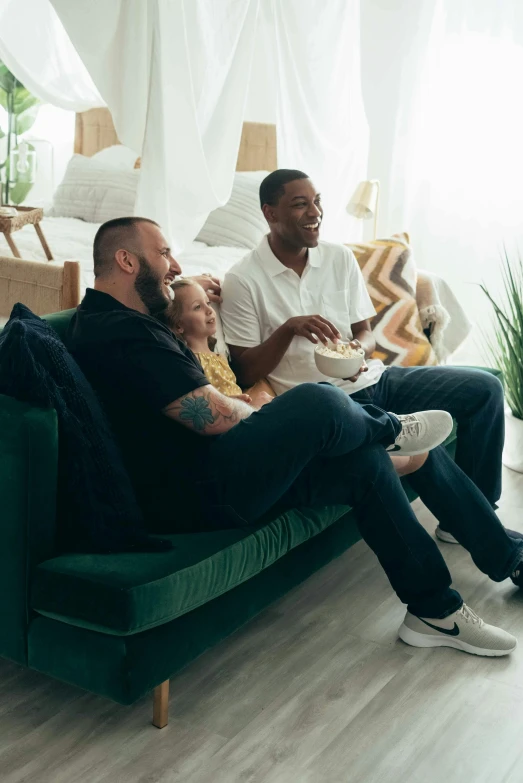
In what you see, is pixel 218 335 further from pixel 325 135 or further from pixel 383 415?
pixel 325 135

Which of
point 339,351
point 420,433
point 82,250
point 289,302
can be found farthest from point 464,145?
point 420,433

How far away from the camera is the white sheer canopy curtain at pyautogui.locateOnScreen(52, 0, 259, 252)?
9.79 feet

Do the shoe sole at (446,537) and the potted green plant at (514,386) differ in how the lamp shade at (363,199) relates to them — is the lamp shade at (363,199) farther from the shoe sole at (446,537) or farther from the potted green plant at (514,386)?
the shoe sole at (446,537)

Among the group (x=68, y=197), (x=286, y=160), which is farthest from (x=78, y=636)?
(x=68, y=197)

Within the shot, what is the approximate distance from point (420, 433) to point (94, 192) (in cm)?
317

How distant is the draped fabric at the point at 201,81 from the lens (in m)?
3.01

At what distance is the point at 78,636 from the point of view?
73.3 inches

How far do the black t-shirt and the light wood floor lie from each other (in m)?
0.44

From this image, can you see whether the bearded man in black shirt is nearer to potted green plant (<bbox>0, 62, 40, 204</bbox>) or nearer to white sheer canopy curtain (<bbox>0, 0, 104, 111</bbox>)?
white sheer canopy curtain (<bbox>0, 0, 104, 111</bbox>)

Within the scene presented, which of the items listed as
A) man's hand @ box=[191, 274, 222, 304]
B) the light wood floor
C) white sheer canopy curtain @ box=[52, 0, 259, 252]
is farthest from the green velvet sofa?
white sheer canopy curtain @ box=[52, 0, 259, 252]

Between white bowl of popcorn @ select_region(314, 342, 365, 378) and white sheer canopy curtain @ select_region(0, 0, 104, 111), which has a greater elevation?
white sheer canopy curtain @ select_region(0, 0, 104, 111)

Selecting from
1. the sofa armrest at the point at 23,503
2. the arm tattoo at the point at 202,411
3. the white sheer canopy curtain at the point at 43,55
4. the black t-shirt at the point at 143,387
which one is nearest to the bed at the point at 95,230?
the white sheer canopy curtain at the point at 43,55

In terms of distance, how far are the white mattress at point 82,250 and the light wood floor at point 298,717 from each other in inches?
74.2

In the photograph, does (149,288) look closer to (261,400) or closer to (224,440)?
(224,440)
